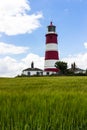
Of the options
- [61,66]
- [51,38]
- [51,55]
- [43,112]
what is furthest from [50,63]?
[43,112]

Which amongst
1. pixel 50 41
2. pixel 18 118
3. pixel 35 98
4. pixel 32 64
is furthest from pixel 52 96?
pixel 32 64

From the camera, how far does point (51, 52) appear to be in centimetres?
6041

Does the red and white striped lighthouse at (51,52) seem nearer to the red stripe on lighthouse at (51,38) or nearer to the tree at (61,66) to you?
the red stripe on lighthouse at (51,38)

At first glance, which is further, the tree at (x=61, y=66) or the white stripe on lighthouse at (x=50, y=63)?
the tree at (x=61, y=66)

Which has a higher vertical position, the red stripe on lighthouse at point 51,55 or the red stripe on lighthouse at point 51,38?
the red stripe on lighthouse at point 51,38

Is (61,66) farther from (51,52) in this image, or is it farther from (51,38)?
(51,52)

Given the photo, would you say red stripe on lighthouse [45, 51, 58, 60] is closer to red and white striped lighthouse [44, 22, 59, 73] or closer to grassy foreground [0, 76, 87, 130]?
red and white striped lighthouse [44, 22, 59, 73]

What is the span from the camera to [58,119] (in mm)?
5781

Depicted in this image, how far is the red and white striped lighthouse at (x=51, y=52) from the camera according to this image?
60.3 meters

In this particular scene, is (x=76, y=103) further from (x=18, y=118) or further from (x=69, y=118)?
(x=18, y=118)

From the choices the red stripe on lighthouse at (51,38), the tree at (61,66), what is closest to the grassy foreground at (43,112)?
the red stripe on lighthouse at (51,38)

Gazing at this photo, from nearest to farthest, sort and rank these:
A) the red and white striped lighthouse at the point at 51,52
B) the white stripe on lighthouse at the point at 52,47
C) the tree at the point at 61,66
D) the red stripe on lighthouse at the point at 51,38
Answer: the red and white striped lighthouse at the point at 51,52 < the white stripe on lighthouse at the point at 52,47 < the red stripe on lighthouse at the point at 51,38 < the tree at the point at 61,66

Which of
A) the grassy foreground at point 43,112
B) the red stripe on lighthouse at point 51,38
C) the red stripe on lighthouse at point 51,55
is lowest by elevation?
the grassy foreground at point 43,112

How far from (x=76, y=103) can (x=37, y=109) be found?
74cm
